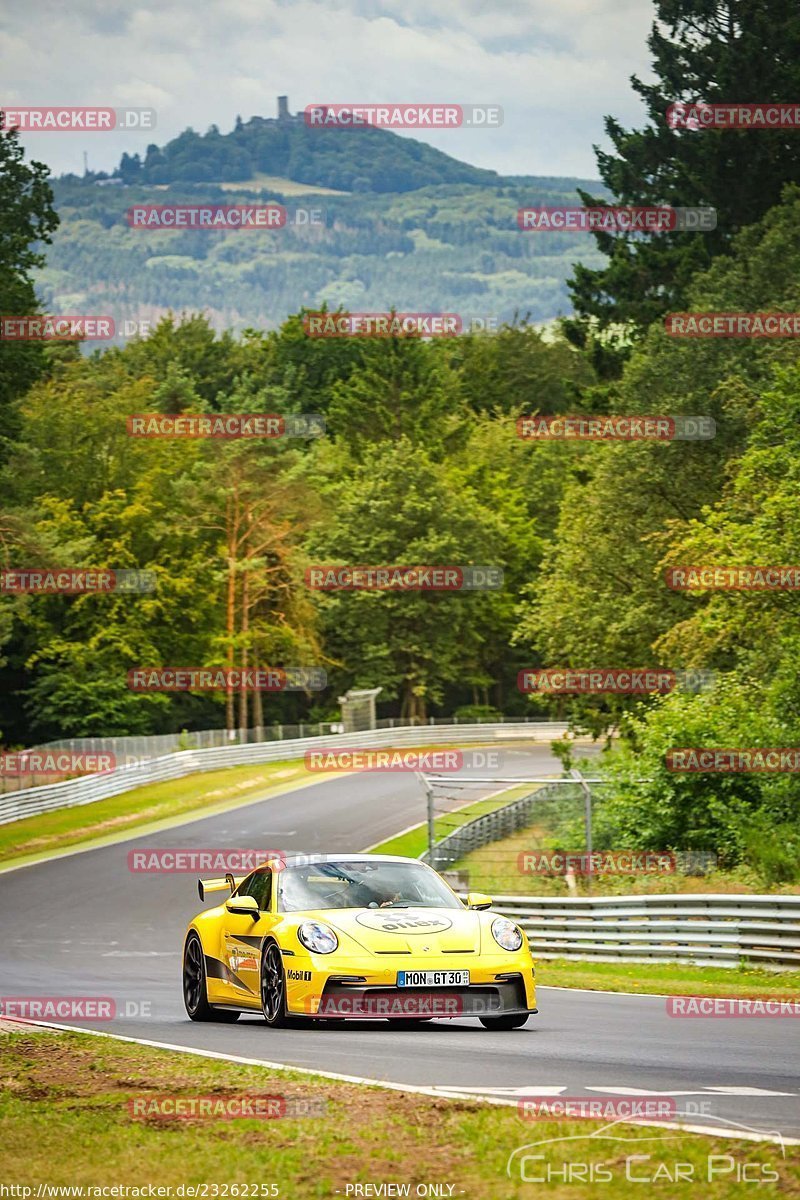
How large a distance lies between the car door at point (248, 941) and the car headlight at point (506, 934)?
1.71 m

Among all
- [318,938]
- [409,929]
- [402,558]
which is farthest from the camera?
[402,558]

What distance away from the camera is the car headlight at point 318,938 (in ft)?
43.1

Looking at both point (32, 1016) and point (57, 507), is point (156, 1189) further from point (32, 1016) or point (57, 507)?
point (57, 507)

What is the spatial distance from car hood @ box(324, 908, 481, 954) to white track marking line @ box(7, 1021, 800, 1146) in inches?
62.8

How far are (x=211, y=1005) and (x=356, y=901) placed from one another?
2056 mm

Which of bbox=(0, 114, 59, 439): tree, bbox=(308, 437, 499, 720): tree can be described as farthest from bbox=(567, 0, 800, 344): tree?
bbox=(308, 437, 499, 720): tree

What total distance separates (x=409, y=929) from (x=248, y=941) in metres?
1.54

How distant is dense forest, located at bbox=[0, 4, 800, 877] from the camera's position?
34375mm

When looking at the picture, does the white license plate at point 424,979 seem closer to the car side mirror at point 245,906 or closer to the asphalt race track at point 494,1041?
the asphalt race track at point 494,1041

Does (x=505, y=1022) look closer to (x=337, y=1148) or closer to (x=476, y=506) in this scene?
(x=337, y=1148)

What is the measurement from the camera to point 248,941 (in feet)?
46.6

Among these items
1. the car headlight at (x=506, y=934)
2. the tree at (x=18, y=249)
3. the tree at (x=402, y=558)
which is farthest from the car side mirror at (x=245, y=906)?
the tree at (x=402, y=558)

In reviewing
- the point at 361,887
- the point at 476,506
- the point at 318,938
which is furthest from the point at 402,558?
the point at 318,938

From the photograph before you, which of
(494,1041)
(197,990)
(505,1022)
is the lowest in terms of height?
(197,990)
